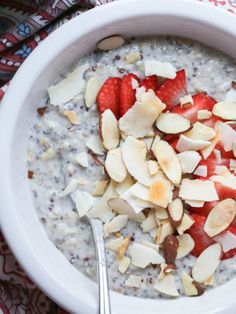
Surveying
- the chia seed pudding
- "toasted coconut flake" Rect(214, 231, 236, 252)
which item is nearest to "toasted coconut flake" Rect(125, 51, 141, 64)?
the chia seed pudding

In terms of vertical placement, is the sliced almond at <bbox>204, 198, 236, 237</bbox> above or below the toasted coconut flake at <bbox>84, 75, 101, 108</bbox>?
below

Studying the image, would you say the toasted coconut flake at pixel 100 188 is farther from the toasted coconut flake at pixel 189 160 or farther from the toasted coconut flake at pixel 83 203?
the toasted coconut flake at pixel 189 160

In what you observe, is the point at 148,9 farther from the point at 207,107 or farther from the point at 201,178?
the point at 201,178

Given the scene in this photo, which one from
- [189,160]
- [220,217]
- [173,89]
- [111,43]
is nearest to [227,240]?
[220,217]

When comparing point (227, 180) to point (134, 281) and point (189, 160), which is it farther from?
point (134, 281)

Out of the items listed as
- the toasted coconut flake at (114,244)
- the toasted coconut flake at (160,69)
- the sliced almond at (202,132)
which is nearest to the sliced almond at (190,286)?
the toasted coconut flake at (114,244)

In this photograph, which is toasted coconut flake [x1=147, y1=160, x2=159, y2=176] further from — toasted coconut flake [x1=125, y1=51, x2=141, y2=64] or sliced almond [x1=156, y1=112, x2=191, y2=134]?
toasted coconut flake [x1=125, y1=51, x2=141, y2=64]

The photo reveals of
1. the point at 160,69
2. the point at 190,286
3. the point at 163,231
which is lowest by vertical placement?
the point at 190,286
